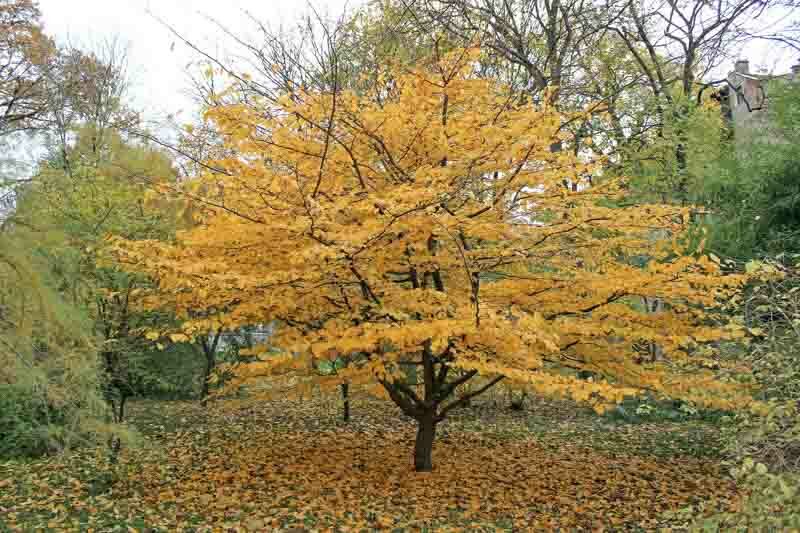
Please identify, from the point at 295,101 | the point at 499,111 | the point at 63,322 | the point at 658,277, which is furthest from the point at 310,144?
the point at 658,277

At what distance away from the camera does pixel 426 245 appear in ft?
18.7

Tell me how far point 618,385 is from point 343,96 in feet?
12.1

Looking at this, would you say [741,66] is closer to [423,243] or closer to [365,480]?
[423,243]

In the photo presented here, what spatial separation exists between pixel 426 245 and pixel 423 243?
1.10 feet

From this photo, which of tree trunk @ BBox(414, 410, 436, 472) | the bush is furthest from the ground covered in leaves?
the bush

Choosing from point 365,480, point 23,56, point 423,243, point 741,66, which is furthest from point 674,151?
point 23,56

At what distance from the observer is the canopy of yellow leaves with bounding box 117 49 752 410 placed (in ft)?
15.2

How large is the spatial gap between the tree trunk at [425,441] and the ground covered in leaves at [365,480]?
16 centimetres

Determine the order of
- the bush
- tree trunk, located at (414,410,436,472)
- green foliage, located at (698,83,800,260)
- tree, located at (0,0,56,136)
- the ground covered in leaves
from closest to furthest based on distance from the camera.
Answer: the ground covered in leaves
tree trunk, located at (414,410,436,472)
green foliage, located at (698,83,800,260)
the bush
tree, located at (0,0,56,136)

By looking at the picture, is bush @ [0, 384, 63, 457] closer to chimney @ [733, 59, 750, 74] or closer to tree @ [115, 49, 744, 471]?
tree @ [115, 49, 744, 471]

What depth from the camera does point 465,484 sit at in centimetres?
664

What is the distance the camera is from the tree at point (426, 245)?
4.64m

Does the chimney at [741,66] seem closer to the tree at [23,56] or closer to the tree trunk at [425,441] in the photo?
the tree trunk at [425,441]

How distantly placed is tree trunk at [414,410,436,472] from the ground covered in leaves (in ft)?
0.51
